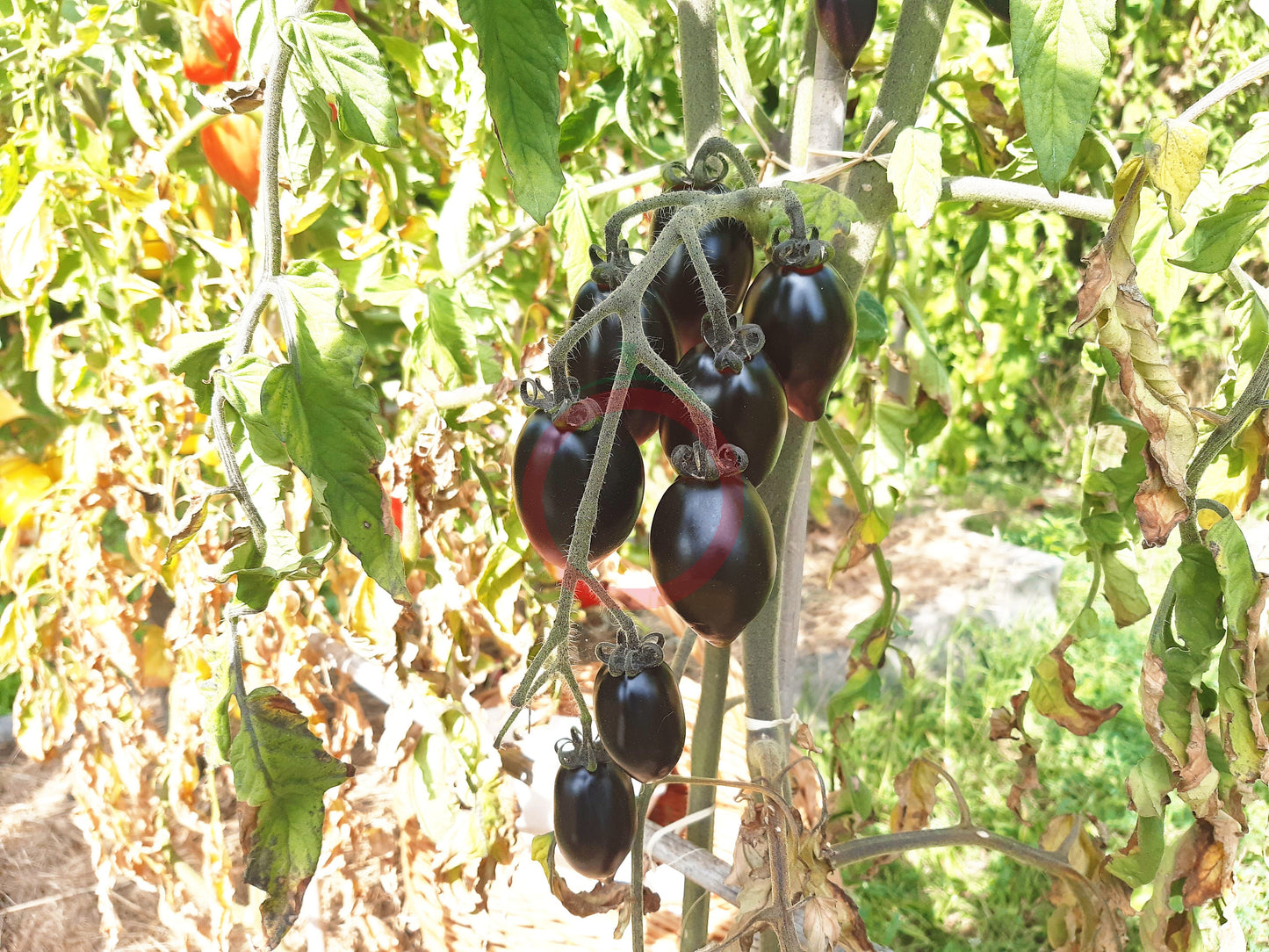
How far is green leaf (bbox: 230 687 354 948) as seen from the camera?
1.40 ft

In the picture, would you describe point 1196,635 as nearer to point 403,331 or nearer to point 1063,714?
point 1063,714

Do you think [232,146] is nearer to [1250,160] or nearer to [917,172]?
[917,172]

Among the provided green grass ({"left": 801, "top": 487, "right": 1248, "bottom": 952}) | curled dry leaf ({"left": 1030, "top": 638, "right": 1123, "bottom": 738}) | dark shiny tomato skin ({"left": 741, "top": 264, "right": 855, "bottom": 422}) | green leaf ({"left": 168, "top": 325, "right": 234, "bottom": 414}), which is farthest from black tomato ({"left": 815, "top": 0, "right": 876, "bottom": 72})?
green grass ({"left": 801, "top": 487, "right": 1248, "bottom": 952})

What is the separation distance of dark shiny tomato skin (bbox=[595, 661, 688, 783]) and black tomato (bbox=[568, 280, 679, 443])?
0.41 feet

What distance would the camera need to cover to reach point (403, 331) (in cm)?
122

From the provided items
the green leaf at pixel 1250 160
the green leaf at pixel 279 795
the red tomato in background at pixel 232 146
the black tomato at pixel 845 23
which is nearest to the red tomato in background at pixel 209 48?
the red tomato in background at pixel 232 146

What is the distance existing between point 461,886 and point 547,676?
1.55 feet

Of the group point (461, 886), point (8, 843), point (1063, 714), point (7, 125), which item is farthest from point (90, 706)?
point (1063, 714)

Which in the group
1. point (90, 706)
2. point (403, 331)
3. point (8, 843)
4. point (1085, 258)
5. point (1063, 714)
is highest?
point (1085, 258)

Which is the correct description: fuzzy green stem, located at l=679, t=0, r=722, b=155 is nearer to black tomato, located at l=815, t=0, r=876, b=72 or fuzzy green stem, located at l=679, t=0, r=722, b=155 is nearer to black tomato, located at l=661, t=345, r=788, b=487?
black tomato, located at l=815, t=0, r=876, b=72

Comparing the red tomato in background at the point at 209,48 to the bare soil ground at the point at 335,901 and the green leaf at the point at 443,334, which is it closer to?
the green leaf at the point at 443,334

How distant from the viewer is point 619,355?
0.48 m

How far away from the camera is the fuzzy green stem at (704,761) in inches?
27.2

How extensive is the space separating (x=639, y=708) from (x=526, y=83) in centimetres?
29
